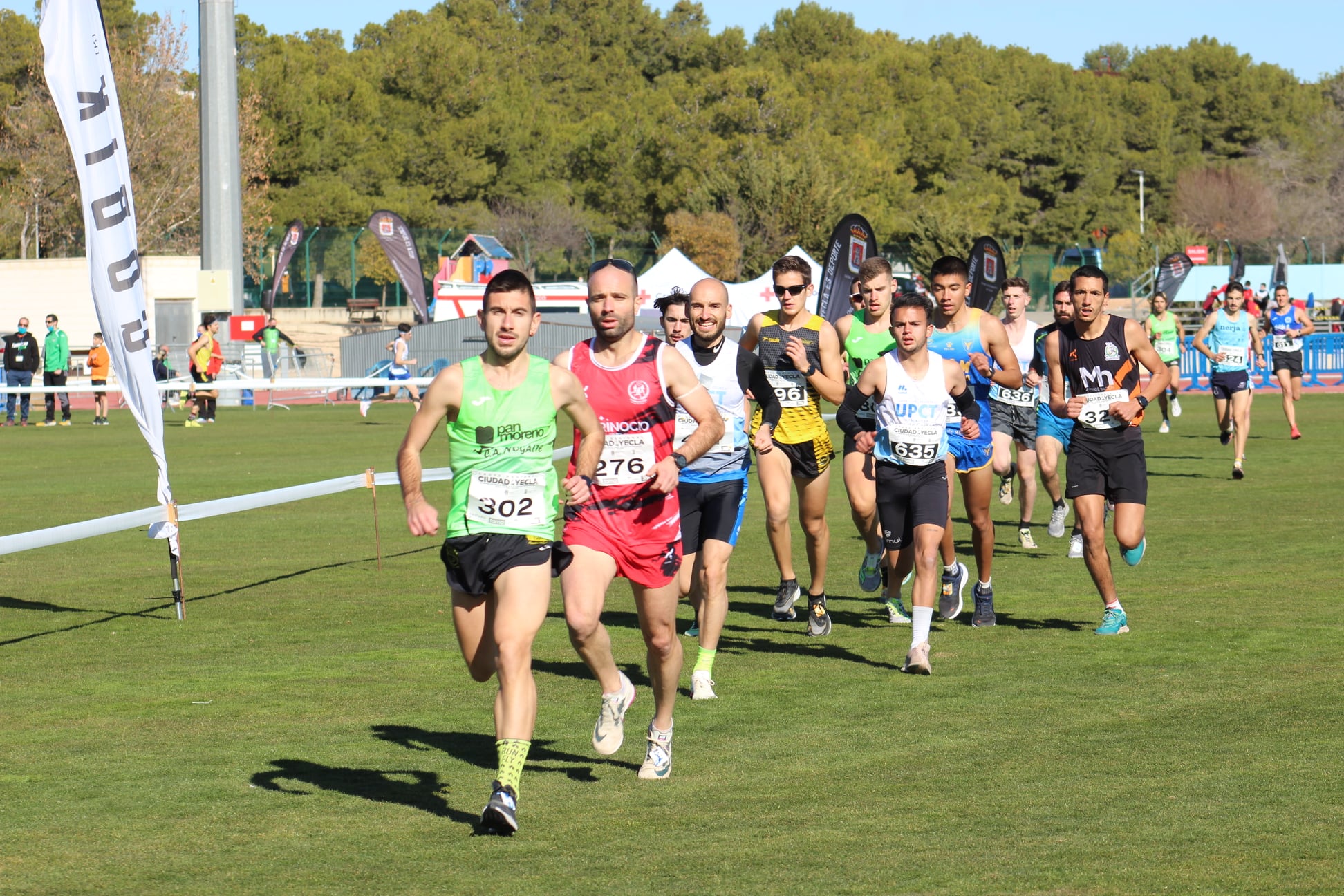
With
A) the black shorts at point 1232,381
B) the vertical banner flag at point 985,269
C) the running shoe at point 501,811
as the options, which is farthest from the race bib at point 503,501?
the vertical banner flag at point 985,269

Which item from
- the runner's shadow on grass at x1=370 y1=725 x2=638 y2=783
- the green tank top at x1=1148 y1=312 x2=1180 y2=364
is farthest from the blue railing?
the runner's shadow on grass at x1=370 y1=725 x2=638 y2=783

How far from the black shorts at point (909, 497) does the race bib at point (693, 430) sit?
3.24 ft

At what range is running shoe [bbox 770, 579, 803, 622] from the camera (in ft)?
33.8

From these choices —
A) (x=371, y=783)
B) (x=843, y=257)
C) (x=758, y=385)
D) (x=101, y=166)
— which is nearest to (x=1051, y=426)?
(x=758, y=385)

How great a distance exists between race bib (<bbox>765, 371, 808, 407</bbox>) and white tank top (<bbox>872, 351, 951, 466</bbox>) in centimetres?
104

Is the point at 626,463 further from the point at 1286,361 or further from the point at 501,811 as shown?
the point at 1286,361

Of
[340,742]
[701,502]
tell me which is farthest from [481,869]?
[701,502]

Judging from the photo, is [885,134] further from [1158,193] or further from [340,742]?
[340,742]

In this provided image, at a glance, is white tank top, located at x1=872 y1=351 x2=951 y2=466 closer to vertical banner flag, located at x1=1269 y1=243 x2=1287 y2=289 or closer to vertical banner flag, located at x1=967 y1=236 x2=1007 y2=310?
vertical banner flag, located at x1=967 y1=236 x2=1007 y2=310

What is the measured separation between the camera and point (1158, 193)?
10450 centimetres

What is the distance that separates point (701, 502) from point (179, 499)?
11319 millimetres

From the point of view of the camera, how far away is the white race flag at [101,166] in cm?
907

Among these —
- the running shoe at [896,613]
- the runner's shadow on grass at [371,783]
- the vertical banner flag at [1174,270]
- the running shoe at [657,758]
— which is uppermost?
the vertical banner flag at [1174,270]

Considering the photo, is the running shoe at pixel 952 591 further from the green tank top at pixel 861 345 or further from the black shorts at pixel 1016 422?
the black shorts at pixel 1016 422
